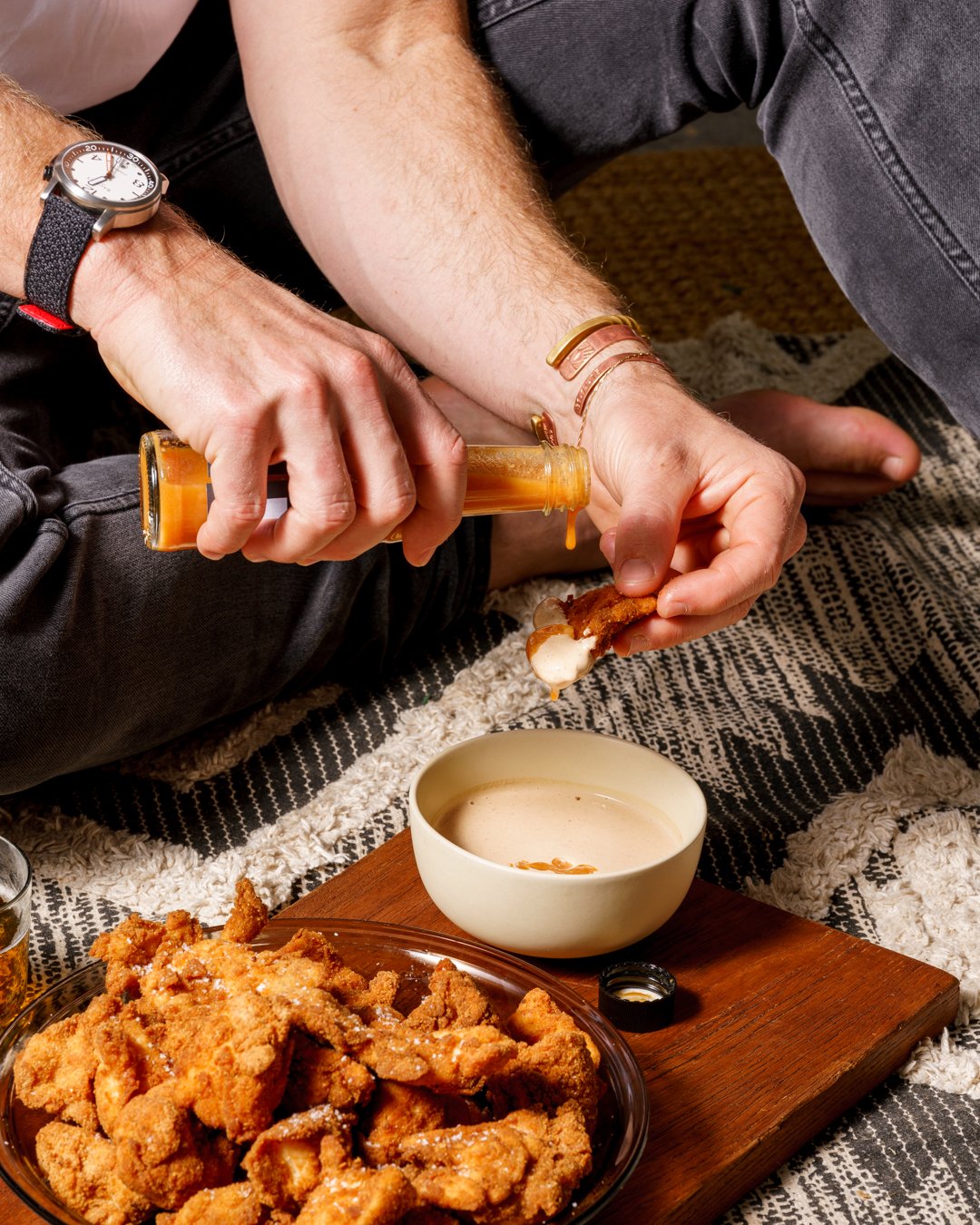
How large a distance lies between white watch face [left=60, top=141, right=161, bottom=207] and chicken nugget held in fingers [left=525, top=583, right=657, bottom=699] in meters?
0.36

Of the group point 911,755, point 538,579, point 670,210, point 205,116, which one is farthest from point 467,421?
point 670,210

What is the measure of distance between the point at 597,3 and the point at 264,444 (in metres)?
0.73

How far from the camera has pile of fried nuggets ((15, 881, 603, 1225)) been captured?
1.75ft

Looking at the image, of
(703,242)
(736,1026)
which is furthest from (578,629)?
(703,242)

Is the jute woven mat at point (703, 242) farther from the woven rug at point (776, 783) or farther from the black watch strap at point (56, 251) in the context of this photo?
the black watch strap at point (56, 251)

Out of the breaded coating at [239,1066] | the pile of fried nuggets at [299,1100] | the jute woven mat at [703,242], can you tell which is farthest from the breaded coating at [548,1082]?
the jute woven mat at [703,242]

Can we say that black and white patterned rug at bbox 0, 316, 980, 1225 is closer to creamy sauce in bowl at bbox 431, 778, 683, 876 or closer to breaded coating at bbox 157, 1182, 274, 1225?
creamy sauce in bowl at bbox 431, 778, 683, 876

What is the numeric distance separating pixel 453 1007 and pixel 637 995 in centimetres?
15

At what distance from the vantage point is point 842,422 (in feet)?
4.41

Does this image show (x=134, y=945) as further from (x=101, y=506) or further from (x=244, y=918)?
(x=101, y=506)

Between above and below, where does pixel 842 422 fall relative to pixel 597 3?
below

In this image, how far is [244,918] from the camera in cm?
70

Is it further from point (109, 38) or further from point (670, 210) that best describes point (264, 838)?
point (670, 210)

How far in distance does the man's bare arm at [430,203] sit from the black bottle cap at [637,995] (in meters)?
0.31
